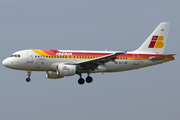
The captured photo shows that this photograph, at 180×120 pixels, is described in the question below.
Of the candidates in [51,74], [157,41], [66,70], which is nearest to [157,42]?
[157,41]

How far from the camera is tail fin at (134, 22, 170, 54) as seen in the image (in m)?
54.9

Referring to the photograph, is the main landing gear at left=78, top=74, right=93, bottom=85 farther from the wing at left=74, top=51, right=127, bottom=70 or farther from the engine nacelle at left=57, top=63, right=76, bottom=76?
the engine nacelle at left=57, top=63, right=76, bottom=76

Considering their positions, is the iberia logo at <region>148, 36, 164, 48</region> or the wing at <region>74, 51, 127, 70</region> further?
the iberia logo at <region>148, 36, 164, 48</region>

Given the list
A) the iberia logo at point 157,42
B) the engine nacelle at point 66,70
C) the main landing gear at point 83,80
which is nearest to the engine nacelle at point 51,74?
the main landing gear at point 83,80

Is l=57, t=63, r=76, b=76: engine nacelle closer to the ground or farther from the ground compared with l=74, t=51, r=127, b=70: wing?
closer to the ground

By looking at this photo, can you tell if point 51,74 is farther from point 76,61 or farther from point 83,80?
point 76,61

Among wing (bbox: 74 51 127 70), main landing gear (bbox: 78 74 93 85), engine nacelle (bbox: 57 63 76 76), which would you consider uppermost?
wing (bbox: 74 51 127 70)

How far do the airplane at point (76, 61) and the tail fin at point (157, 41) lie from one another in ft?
3.64

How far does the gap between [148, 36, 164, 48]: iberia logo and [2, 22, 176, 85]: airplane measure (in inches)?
78.8

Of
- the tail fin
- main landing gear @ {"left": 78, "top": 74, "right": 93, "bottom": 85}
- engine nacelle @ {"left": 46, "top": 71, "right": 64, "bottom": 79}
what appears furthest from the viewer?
the tail fin

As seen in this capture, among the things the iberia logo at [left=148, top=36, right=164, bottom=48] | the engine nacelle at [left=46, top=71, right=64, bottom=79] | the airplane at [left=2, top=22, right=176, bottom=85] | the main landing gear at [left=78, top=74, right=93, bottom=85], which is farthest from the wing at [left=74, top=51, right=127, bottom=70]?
the iberia logo at [left=148, top=36, right=164, bottom=48]

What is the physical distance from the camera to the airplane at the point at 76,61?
47.9m

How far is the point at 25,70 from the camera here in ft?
163

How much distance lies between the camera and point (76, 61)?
49906 millimetres
